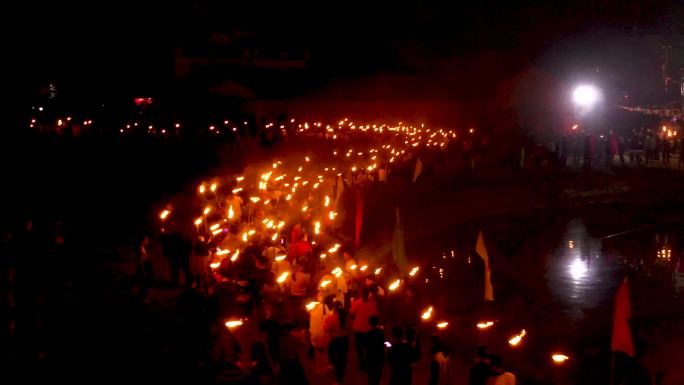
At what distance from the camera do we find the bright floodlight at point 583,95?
37094 millimetres

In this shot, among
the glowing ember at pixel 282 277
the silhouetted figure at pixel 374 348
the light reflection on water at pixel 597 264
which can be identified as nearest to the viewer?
the silhouetted figure at pixel 374 348

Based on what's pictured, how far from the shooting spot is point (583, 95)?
37.2 metres

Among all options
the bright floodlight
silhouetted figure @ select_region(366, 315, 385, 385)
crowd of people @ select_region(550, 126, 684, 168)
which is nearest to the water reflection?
crowd of people @ select_region(550, 126, 684, 168)

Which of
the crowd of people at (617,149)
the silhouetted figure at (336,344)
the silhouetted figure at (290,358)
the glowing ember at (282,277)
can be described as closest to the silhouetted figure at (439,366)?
the silhouetted figure at (336,344)

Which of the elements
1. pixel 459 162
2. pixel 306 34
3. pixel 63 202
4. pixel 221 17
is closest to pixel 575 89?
pixel 459 162

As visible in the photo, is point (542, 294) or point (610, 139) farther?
point (610, 139)

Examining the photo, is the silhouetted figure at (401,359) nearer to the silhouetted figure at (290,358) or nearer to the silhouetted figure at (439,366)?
the silhouetted figure at (439,366)

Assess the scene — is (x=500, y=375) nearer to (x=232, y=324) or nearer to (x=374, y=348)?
(x=374, y=348)

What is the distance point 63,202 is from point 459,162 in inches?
674

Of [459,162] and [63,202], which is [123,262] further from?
[459,162]

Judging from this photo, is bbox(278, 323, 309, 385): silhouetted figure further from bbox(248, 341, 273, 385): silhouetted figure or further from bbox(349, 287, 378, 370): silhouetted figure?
bbox(349, 287, 378, 370): silhouetted figure

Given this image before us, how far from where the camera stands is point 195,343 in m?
8.57

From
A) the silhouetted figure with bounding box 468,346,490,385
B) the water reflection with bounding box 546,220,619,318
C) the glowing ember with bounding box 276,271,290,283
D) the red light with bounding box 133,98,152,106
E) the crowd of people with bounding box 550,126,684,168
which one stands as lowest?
the water reflection with bounding box 546,220,619,318

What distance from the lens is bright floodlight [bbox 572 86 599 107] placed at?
122ft
